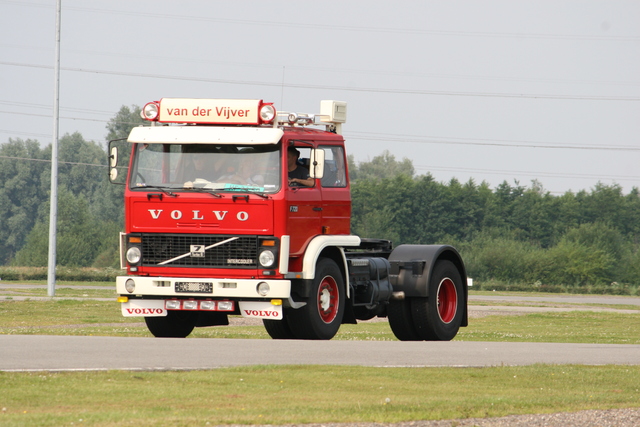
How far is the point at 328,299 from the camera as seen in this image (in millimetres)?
15875

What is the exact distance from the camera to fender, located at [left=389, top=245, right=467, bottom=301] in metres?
17.4

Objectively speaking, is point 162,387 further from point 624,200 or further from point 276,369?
point 624,200

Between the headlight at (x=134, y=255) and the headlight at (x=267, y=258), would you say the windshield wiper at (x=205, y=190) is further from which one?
the headlight at (x=134, y=255)

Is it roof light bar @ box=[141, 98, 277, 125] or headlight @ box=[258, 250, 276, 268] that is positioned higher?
roof light bar @ box=[141, 98, 277, 125]

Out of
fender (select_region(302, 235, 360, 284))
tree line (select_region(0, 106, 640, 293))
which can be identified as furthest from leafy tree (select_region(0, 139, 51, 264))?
fender (select_region(302, 235, 360, 284))

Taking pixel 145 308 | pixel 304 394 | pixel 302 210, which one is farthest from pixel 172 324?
pixel 304 394

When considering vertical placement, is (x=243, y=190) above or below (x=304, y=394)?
above

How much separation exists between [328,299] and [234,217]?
2034mm

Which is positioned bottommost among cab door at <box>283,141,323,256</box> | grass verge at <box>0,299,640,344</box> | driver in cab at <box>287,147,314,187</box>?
grass verge at <box>0,299,640,344</box>

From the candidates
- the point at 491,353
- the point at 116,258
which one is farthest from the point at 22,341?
the point at 116,258

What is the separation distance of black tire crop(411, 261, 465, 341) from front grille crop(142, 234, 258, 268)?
12.2 feet

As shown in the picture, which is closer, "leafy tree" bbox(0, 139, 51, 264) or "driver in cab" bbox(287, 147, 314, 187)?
"driver in cab" bbox(287, 147, 314, 187)

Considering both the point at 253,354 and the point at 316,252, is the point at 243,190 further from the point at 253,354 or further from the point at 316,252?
the point at 253,354

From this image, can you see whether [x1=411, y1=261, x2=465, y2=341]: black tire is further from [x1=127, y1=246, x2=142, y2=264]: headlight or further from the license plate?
[x1=127, y1=246, x2=142, y2=264]: headlight
